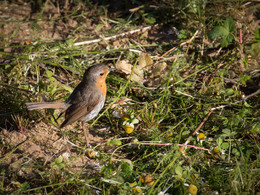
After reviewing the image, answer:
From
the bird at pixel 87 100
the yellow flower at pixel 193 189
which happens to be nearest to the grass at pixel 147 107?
the yellow flower at pixel 193 189

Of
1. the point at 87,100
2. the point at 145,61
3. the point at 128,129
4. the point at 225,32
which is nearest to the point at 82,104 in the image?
the point at 87,100

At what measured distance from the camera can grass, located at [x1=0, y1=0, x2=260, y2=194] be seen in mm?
3137

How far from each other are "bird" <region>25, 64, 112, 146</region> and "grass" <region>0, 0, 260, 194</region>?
0.17 metres

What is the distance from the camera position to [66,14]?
6.08 m

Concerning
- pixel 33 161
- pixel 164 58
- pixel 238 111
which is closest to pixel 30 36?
pixel 164 58

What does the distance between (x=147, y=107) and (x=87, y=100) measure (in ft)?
2.86

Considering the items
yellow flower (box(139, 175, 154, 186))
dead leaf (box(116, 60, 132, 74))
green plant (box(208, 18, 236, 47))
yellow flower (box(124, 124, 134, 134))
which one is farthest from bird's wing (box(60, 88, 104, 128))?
green plant (box(208, 18, 236, 47))

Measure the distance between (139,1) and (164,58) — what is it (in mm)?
1748

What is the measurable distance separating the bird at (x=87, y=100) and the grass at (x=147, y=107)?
6.6 inches

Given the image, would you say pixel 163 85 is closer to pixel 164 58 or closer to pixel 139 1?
pixel 164 58

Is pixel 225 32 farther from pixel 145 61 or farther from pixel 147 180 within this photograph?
pixel 147 180

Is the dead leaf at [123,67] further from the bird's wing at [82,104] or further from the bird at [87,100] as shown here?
the bird's wing at [82,104]

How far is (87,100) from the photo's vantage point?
13.3 ft

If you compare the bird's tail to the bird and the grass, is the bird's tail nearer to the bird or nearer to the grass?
the bird
